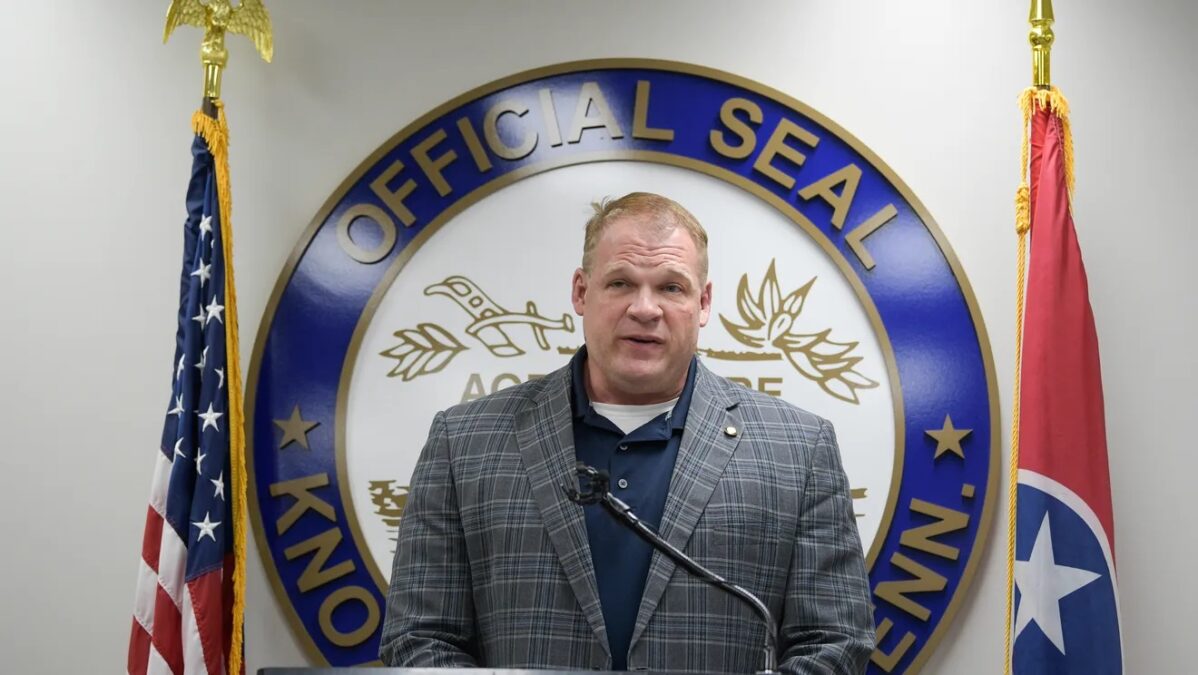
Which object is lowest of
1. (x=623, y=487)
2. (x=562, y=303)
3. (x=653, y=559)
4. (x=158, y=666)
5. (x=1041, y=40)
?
(x=158, y=666)

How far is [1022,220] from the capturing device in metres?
2.79

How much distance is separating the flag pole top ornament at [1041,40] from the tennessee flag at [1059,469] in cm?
5

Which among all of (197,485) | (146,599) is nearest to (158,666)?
(146,599)

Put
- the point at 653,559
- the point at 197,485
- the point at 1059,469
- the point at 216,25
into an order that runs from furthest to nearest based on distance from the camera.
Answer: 1. the point at 216,25
2. the point at 197,485
3. the point at 1059,469
4. the point at 653,559

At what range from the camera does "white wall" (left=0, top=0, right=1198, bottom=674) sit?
293 cm

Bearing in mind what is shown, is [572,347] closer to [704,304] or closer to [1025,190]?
[704,304]

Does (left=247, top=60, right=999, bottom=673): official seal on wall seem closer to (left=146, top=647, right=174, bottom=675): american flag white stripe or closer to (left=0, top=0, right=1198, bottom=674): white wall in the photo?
(left=0, top=0, right=1198, bottom=674): white wall

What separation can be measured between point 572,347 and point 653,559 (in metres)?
0.98

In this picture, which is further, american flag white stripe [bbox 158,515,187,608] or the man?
american flag white stripe [bbox 158,515,187,608]

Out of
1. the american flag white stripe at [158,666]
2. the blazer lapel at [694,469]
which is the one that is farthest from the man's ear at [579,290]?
the american flag white stripe at [158,666]

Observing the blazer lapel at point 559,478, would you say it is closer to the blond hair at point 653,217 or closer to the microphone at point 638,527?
the blond hair at point 653,217

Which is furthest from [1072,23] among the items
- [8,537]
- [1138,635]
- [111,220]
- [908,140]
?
[8,537]

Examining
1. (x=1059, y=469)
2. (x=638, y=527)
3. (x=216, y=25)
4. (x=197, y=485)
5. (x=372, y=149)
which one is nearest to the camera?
(x=638, y=527)

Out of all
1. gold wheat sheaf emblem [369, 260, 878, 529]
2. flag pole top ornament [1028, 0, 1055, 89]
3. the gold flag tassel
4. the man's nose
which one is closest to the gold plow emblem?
gold wheat sheaf emblem [369, 260, 878, 529]
